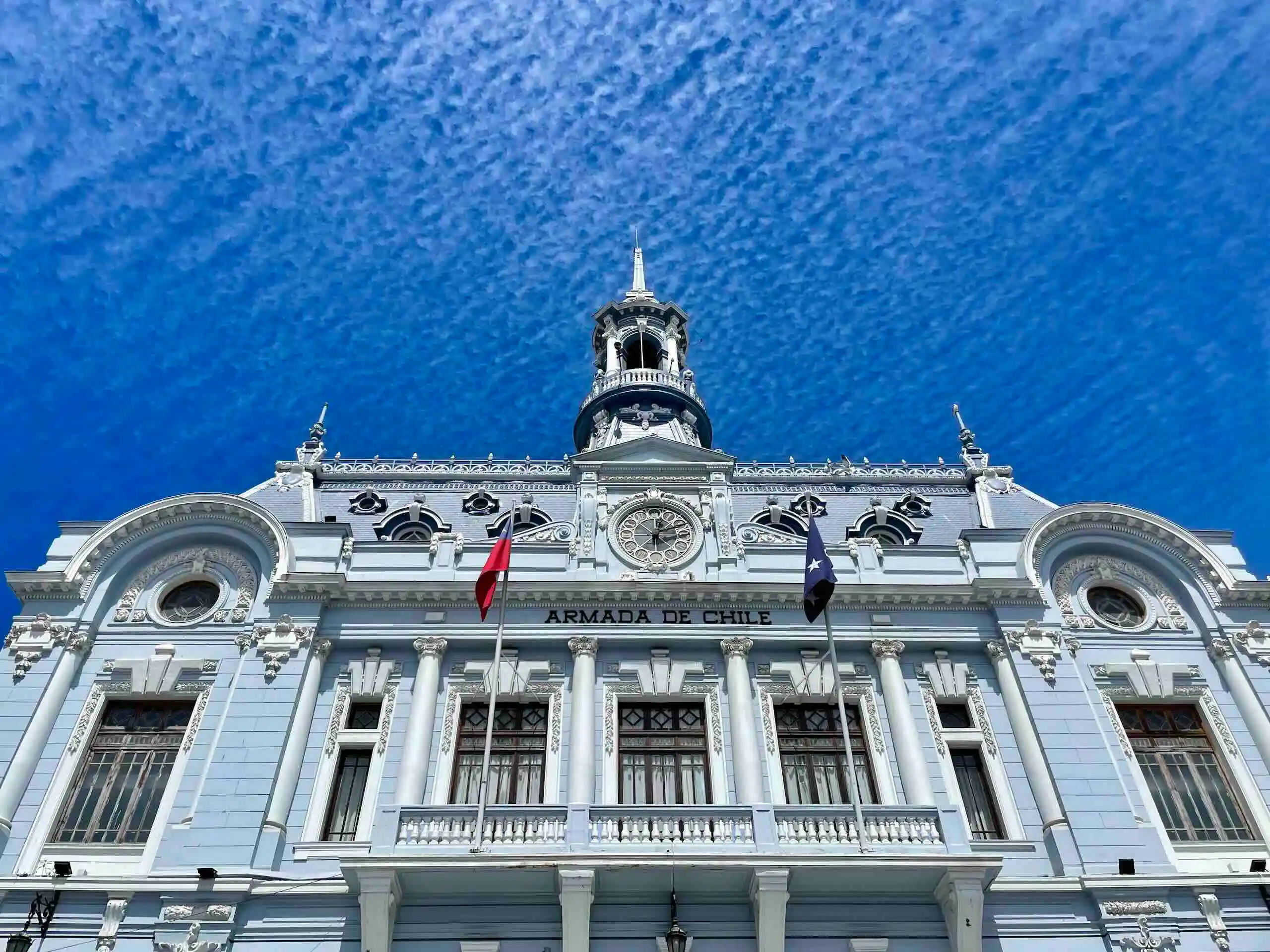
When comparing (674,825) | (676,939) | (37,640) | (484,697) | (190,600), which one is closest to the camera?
(676,939)

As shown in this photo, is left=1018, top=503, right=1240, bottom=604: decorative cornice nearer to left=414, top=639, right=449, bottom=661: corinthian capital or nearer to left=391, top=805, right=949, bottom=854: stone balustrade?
left=391, top=805, right=949, bottom=854: stone balustrade

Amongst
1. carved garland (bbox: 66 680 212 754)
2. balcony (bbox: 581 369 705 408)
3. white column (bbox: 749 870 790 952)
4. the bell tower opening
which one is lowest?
white column (bbox: 749 870 790 952)

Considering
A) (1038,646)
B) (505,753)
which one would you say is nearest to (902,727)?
(1038,646)

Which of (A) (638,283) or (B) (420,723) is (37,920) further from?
(A) (638,283)

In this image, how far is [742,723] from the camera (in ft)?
74.2

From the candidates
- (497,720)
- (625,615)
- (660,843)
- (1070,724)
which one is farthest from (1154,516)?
(497,720)

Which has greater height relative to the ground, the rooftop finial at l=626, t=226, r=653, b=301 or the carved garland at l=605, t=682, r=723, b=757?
the rooftop finial at l=626, t=226, r=653, b=301

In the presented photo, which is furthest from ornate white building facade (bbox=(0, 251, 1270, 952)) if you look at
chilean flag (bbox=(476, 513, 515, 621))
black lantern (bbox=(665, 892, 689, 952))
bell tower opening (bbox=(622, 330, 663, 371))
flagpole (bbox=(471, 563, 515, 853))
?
bell tower opening (bbox=(622, 330, 663, 371))

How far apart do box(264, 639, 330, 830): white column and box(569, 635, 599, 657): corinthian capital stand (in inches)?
242

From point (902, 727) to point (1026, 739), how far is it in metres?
2.94

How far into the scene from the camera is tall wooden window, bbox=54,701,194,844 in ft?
69.3

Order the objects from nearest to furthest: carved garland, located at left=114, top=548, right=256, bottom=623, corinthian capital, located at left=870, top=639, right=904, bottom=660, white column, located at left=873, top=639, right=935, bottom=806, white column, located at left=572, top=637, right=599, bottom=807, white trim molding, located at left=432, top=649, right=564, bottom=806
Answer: white column, located at left=572, top=637, right=599, bottom=807 < white column, located at left=873, top=639, right=935, bottom=806 < white trim molding, located at left=432, top=649, right=564, bottom=806 < corinthian capital, located at left=870, top=639, right=904, bottom=660 < carved garland, located at left=114, top=548, right=256, bottom=623

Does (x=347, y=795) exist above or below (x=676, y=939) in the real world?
above

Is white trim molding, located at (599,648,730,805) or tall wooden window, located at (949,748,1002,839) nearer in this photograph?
tall wooden window, located at (949,748,1002,839)
